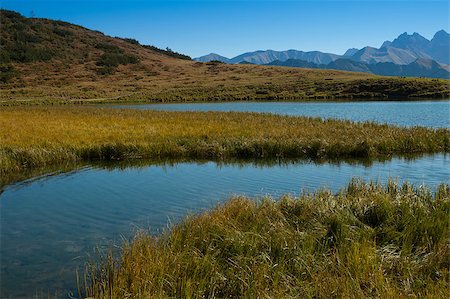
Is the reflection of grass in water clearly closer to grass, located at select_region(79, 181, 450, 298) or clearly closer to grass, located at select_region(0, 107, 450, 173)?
grass, located at select_region(0, 107, 450, 173)

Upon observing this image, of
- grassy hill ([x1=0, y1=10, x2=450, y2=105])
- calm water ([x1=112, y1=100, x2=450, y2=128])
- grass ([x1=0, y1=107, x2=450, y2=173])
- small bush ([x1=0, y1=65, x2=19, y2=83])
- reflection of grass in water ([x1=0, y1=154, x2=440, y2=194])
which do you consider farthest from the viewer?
small bush ([x1=0, y1=65, x2=19, y2=83])

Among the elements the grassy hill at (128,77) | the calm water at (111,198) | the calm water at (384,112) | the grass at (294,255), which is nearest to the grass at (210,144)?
the calm water at (111,198)

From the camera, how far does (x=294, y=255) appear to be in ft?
28.2

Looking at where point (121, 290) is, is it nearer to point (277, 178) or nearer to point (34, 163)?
point (277, 178)

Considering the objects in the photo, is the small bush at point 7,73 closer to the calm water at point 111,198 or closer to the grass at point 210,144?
the grass at point 210,144

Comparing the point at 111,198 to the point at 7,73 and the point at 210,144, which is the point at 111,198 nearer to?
the point at 210,144

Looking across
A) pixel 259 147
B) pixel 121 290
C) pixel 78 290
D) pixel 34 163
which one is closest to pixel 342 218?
pixel 121 290

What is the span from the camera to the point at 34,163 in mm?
22312

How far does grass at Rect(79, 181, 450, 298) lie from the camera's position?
7395 mm

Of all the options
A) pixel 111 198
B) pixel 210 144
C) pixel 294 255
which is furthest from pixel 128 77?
pixel 294 255

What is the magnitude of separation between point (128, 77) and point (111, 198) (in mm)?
137263

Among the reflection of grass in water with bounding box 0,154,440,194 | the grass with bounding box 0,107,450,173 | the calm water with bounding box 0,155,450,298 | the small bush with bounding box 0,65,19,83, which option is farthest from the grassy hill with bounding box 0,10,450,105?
the calm water with bounding box 0,155,450,298

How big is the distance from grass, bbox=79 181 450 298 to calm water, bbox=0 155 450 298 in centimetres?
163

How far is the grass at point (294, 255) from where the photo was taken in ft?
24.3
